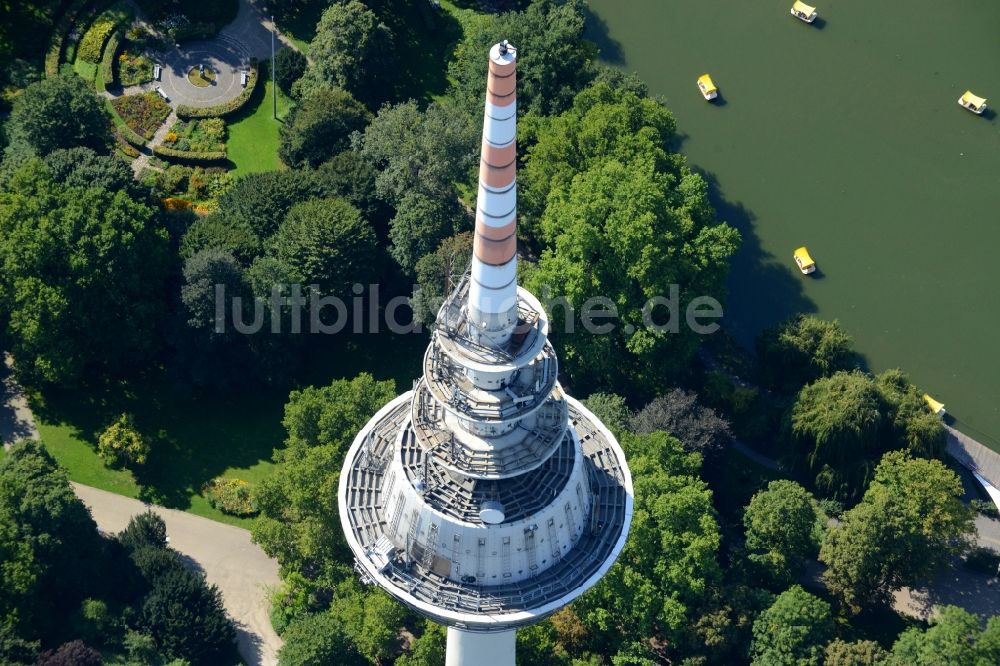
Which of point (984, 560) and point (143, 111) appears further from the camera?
point (143, 111)

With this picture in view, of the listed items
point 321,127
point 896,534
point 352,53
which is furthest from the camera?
point 352,53

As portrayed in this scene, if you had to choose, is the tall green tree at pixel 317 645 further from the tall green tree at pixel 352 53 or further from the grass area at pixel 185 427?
the tall green tree at pixel 352 53

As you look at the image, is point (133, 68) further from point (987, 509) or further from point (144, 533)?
point (987, 509)

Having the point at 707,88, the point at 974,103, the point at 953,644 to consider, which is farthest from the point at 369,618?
the point at 974,103

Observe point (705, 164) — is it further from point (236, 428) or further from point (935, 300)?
point (236, 428)

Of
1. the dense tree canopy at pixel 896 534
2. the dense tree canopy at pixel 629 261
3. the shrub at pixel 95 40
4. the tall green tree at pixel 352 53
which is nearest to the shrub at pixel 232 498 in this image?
the dense tree canopy at pixel 629 261

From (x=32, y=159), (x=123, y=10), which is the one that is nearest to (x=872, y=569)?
(x=32, y=159)
